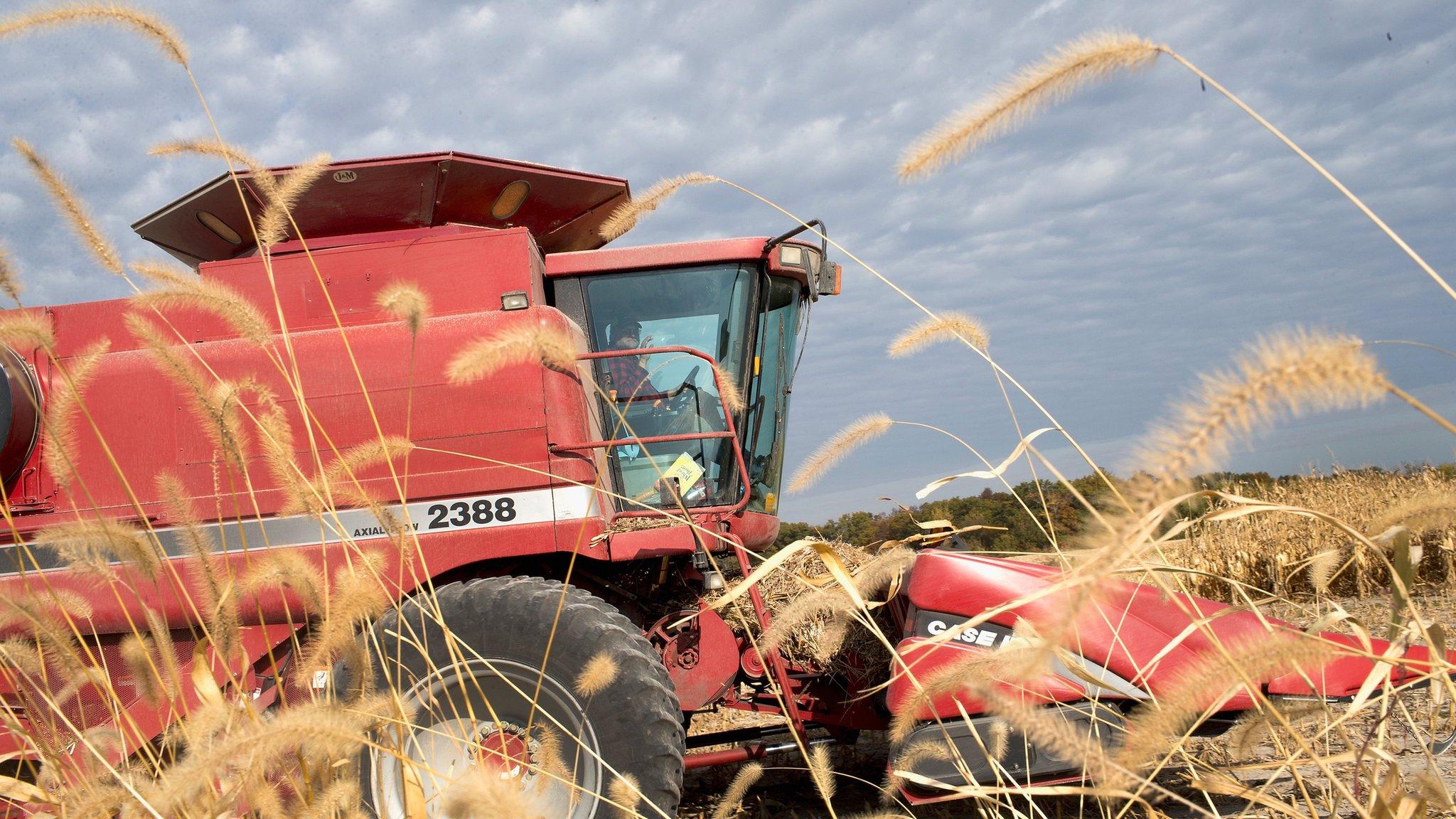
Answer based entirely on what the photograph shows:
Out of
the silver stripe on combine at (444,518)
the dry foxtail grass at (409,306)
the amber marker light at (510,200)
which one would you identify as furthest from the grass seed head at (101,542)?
the amber marker light at (510,200)

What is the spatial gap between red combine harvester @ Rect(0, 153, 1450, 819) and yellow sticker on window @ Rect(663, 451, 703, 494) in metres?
0.01

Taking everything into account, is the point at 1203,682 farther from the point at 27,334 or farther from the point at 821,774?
the point at 27,334

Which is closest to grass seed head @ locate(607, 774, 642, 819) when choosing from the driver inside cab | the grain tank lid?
the driver inside cab

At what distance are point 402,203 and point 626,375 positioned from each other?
1362 mm

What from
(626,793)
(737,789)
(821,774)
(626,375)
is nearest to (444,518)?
(626,375)

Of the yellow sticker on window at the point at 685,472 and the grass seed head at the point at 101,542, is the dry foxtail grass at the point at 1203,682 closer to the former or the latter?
the grass seed head at the point at 101,542

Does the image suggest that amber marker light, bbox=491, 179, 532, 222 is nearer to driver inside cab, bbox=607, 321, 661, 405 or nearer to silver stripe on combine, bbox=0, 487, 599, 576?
driver inside cab, bbox=607, 321, 661, 405

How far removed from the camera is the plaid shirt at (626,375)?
14.2ft

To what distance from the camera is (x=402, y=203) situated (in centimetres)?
439

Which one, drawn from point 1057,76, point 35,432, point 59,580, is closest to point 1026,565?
point 1057,76

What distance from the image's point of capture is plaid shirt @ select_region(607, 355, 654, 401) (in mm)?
4340

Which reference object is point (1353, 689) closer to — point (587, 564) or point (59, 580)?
point (587, 564)

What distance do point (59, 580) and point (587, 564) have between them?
223cm

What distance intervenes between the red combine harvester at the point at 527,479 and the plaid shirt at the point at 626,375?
11 millimetres
